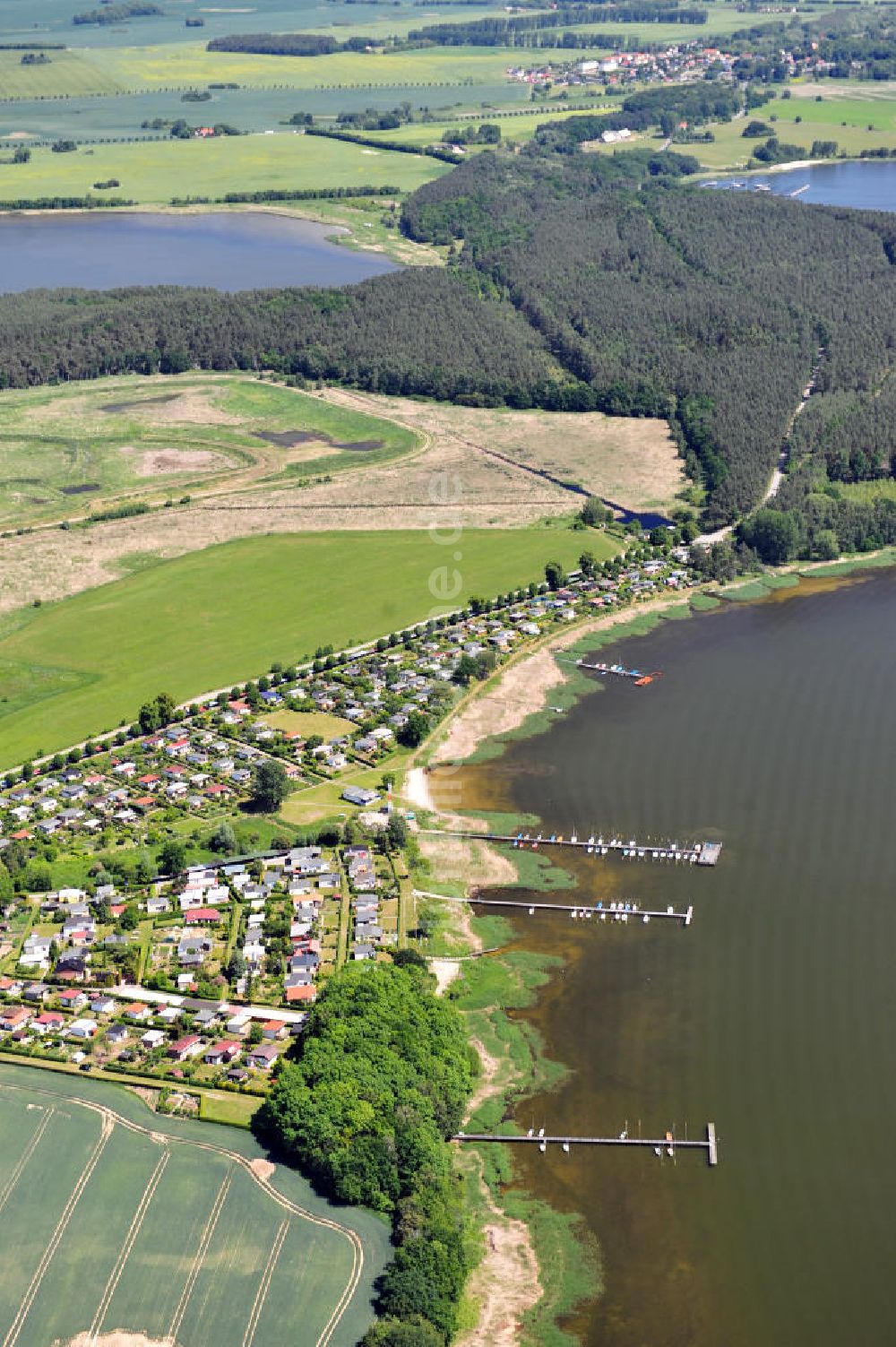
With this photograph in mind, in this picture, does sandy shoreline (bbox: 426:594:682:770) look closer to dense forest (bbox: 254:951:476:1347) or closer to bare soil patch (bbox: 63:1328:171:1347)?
dense forest (bbox: 254:951:476:1347)

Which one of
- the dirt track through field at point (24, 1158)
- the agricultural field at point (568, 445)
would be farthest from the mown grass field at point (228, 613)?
the dirt track through field at point (24, 1158)

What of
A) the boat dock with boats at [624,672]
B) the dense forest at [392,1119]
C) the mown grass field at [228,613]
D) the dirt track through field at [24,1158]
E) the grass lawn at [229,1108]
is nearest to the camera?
the dense forest at [392,1119]

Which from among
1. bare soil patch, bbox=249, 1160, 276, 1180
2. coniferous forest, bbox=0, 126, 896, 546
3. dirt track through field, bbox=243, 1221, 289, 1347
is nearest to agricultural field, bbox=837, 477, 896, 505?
coniferous forest, bbox=0, 126, 896, 546

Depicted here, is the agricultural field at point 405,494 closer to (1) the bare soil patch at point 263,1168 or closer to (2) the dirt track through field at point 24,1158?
(2) the dirt track through field at point 24,1158

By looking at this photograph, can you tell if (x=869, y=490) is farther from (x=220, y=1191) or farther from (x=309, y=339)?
(x=220, y=1191)

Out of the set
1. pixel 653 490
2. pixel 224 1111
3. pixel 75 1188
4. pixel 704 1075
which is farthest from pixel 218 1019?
pixel 653 490

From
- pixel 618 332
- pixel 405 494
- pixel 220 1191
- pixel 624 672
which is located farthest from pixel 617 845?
pixel 618 332
